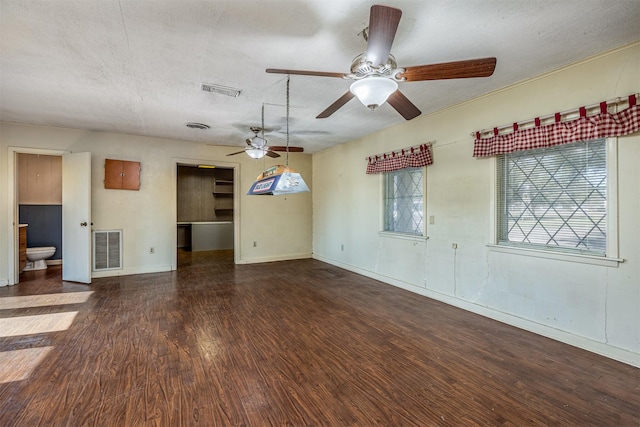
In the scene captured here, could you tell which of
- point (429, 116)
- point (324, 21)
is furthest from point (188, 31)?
point (429, 116)

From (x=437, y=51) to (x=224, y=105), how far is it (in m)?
2.58

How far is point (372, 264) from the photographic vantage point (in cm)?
521

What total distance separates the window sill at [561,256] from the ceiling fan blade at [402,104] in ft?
5.97

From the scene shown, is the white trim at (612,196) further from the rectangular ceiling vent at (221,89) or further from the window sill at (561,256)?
the rectangular ceiling vent at (221,89)

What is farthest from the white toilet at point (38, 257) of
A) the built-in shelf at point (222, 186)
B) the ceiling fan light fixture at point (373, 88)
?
the ceiling fan light fixture at point (373, 88)

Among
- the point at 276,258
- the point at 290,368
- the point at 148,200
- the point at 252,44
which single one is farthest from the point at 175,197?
the point at 290,368

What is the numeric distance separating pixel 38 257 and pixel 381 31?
23.7ft

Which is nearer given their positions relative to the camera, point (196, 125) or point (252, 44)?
point (252, 44)

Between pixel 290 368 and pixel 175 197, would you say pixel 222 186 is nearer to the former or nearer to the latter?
pixel 175 197

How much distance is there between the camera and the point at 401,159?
4.45 meters

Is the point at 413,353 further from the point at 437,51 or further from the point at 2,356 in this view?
the point at 2,356

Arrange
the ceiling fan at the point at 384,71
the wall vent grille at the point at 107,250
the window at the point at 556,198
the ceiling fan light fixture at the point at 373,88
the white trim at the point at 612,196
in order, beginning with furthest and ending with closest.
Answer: the wall vent grille at the point at 107,250 → the window at the point at 556,198 → the white trim at the point at 612,196 → the ceiling fan light fixture at the point at 373,88 → the ceiling fan at the point at 384,71

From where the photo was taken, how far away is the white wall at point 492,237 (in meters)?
2.39

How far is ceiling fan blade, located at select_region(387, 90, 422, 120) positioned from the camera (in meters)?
2.32
